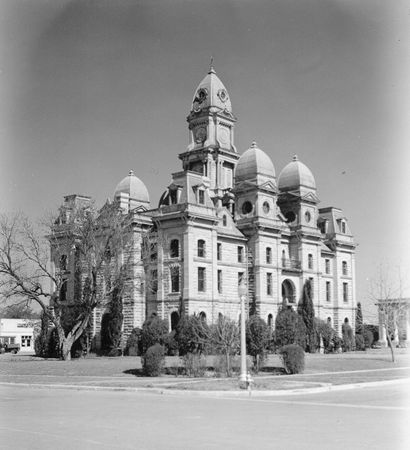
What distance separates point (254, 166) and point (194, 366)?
3342cm

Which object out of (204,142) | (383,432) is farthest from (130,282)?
(383,432)

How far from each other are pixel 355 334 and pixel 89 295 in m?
35.2

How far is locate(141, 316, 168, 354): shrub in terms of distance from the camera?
55.3m

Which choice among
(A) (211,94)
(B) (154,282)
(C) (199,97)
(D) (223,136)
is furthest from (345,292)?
(C) (199,97)

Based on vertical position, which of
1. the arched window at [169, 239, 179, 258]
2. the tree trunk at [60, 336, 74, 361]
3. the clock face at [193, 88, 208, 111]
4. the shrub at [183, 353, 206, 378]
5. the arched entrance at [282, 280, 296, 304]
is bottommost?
the shrub at [183, 353, 206, 378]

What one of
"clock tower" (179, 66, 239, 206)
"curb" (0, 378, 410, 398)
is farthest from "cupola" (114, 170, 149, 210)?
"curb" (0, 378, 410, 398)

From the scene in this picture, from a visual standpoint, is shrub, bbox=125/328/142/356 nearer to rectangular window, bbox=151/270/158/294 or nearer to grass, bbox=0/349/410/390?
rectangular window, bbox=151/270/158/294

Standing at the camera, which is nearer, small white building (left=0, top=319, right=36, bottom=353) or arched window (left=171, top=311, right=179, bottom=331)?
arched window (left=171, top=311, right=179, bottom=331)

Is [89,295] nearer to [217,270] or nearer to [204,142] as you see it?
[217,270]

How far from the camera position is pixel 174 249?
193 ft

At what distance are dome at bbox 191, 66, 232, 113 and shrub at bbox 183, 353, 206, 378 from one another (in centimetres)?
4197

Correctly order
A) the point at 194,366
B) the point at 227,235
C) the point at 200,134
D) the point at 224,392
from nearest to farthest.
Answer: the point at 224,392 → the point at 194,366 → the point at 227,235 → the point at 200,134

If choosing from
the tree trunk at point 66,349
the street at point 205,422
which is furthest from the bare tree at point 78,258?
the street at point 205,422

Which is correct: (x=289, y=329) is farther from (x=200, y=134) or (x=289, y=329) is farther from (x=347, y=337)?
(x=200, y=134)
